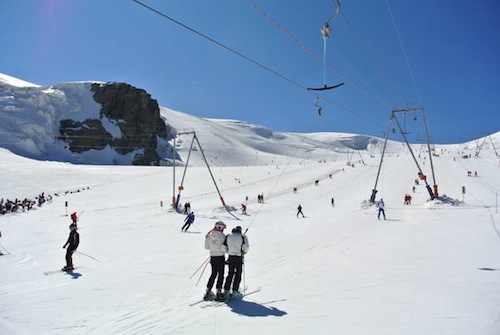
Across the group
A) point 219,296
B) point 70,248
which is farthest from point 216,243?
point 70,248

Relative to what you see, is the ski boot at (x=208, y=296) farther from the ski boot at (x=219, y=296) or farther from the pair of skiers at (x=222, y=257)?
the ski boot at (x=219, y=296)

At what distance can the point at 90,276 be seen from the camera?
1069 centimetres

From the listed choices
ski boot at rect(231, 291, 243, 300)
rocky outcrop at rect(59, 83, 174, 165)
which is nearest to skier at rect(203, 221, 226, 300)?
Result: ski boot at rect(231, 291, 243, 300)

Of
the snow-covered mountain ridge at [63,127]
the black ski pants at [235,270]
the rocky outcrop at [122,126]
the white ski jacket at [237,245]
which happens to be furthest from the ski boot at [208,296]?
the rocky outcrop at [122,126]

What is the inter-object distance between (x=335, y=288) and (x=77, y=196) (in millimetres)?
46917

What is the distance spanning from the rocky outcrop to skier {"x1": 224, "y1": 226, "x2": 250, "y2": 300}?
129 metres

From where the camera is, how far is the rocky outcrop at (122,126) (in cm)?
13138

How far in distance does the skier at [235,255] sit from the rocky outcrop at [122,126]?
129 meters

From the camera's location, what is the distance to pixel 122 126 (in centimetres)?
14238

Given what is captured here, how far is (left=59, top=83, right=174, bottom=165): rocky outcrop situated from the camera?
431ft

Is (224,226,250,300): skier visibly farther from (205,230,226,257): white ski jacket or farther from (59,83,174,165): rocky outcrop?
(59,83,174,165): rocky outcrop

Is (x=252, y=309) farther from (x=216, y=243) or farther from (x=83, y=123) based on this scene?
(x=83, y=123)

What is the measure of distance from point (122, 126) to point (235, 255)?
142906 millimetres

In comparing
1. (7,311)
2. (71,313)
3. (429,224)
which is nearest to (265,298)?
(71,313)
